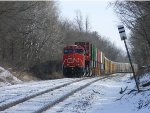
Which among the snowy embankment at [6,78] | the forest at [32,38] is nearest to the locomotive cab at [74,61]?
the forest at [32,38]

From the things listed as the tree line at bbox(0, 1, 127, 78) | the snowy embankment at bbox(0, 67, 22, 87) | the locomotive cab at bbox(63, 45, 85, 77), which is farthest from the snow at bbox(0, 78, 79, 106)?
the locomotive cab at bbox(63, 45, 85, 77)

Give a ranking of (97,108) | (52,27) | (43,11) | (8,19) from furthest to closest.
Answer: (52,27) → (43,11) → (8,19) → (97,108)

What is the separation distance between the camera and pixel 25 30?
161 ft

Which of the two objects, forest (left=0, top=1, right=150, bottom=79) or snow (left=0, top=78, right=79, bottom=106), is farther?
forest (left=0, top=1, right=150, bottom=79)

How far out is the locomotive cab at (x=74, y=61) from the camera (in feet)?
150

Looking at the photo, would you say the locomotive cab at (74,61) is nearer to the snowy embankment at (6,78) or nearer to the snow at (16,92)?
the snowy embankment at (6,78)

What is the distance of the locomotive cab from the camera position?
45781mm

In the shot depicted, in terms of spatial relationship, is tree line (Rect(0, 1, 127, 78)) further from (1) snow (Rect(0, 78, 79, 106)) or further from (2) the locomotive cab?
(1) snow (Rect(0, 78, 79, 106))

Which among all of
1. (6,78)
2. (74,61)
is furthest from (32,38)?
(6,78)

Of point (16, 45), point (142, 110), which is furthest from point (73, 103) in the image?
point (16, 45)

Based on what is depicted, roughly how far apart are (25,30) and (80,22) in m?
84.6

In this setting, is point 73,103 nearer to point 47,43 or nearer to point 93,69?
point 93,69

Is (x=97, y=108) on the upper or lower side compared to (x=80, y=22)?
lower

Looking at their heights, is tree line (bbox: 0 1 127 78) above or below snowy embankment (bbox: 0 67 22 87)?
above
